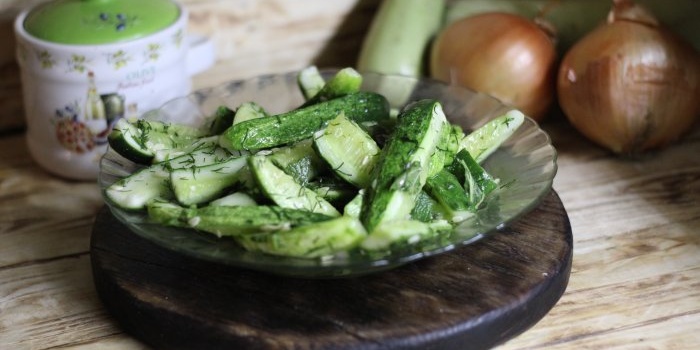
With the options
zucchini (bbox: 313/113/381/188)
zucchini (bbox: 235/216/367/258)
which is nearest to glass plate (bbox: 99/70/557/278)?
zucchini (bbox: 235/216/367/258)

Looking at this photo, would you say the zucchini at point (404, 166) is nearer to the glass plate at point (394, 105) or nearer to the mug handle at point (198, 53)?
the glass plate at point (394, 105)

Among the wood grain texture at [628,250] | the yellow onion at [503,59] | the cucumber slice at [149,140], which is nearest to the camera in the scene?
the wood grain texture at [628,250]

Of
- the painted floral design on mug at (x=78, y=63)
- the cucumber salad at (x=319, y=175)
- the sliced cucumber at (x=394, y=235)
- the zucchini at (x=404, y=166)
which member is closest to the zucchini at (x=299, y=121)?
the cucumber salad at (x=319, y=175)

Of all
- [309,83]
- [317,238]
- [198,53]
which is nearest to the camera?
[317,238]

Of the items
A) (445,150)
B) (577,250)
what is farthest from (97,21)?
(577,250)

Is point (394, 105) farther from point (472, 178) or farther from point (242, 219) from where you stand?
point (242, 219)

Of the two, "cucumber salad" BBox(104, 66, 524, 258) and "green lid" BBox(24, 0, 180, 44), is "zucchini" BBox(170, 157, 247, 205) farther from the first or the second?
"green lid" BBox(24, 0, 180, 44)
